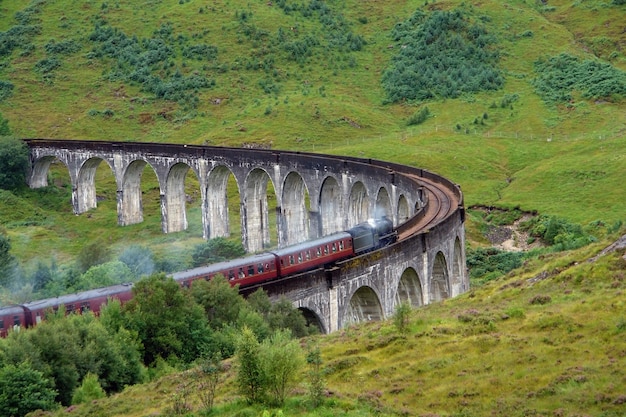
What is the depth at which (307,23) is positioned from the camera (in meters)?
138

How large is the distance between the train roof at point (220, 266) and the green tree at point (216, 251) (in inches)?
955

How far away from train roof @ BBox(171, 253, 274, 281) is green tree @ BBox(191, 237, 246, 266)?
79.6 ft

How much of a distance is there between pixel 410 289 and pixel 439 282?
17.9 feet

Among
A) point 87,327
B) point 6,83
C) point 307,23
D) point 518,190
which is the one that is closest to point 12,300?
point 87,327

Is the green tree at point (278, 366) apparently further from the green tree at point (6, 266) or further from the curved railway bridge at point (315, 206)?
the green tree at point (6, 266)

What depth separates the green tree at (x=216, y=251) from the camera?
7200 cm

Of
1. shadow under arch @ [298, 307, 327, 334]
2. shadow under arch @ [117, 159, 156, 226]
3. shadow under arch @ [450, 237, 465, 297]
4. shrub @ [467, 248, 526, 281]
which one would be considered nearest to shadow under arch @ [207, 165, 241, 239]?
shadow under arch @ [117, 159, 156, 226]

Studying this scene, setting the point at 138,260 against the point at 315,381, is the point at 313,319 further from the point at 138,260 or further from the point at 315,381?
A: the point at 138,260

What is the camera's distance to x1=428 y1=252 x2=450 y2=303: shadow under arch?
5497cm

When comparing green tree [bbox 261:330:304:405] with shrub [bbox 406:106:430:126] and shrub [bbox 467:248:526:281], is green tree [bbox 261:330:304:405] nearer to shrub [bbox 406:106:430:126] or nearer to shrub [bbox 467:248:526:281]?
shrub [bbox 467:248:526:281]

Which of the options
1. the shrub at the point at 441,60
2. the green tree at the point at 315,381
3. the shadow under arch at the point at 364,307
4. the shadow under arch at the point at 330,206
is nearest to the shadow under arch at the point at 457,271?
the shadow under arch at the point at 364,307

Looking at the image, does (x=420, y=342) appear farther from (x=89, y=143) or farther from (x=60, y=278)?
(x=89, y=143)

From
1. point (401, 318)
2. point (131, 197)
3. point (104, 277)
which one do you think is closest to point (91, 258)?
point (104, 277)

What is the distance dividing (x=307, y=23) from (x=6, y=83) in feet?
150
